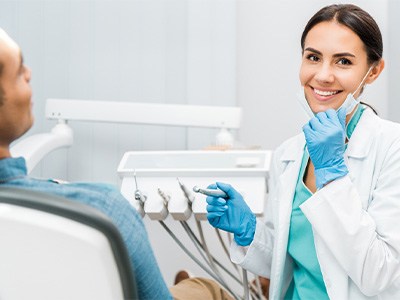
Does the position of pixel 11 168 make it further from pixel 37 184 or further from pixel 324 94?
pixel 324 94

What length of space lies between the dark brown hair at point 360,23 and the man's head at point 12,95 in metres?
0.77

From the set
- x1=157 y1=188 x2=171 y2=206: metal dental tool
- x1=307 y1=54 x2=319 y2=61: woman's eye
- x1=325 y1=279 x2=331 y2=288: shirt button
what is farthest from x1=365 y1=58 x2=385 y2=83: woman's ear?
x1=157 y1=188 x2=171 y2=206: metal dental tool

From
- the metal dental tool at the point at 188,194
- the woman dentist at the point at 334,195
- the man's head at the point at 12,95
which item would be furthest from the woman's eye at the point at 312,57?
the man's head at the point at 12,95

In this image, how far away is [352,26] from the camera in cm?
120

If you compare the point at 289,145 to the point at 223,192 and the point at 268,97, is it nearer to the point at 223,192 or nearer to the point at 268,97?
the point at 223,192

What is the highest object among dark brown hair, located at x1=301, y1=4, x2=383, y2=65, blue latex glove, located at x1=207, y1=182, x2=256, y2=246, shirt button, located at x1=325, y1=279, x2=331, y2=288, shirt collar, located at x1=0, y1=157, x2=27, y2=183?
dark brown hair, located at x1=301, y1=4, x2=383, y2=65

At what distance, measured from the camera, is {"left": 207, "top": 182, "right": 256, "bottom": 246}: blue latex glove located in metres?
1.26

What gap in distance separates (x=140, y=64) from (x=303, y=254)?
1.01 meters

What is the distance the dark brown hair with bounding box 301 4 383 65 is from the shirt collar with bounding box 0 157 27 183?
31.9 inches

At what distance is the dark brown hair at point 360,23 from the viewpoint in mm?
1199

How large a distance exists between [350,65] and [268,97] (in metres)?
0.79

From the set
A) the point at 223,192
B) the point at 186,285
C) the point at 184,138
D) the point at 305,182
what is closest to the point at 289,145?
the point at 305,182

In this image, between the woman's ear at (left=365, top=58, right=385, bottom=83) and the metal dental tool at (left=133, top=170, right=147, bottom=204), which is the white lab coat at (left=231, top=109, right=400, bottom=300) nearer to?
the woman's ear at (left=365, top=58, right=385, bottom=83)

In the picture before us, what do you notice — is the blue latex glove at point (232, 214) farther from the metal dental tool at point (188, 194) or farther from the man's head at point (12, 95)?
the man's head at point (12, 95)
